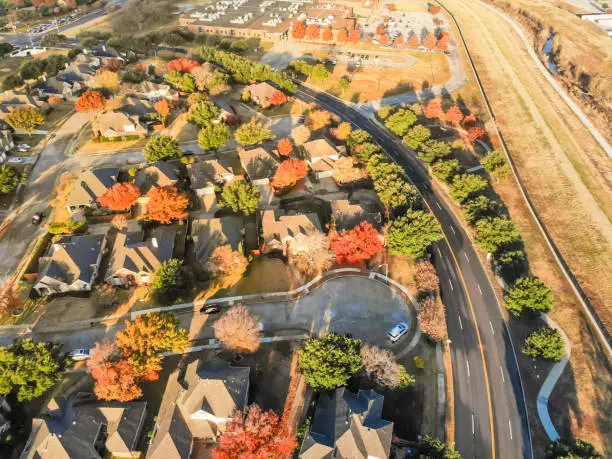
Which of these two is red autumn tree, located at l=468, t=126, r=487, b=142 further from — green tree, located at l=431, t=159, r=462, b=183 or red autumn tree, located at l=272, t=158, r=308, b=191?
red autumn tree, located at l=272, t=158, r=308, b=191

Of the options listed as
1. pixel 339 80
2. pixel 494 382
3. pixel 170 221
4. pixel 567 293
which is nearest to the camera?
pixel 494 382

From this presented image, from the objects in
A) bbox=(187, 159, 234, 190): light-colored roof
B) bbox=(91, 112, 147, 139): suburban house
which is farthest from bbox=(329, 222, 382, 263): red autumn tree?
bbox=(91, 112, 147, 139): suburban house

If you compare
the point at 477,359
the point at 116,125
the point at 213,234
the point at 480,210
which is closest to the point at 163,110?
the point at 116,125

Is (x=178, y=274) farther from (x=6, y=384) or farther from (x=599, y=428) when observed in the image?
(x=599, y=428)

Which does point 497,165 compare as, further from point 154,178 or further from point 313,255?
point 154,178

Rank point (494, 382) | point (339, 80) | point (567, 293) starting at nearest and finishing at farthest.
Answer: point (494, 382) < point (567, 293) < point (339, 80)

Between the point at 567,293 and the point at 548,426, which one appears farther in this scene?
the point at 567,293

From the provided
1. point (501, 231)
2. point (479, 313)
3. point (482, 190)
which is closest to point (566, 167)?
point (482, 190)

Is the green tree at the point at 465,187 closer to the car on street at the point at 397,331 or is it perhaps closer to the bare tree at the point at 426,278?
the bare tree at the point at 426,278
